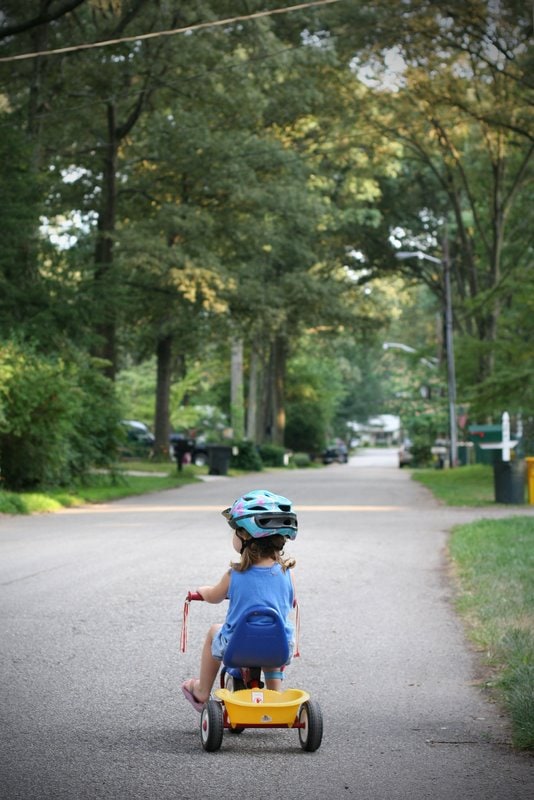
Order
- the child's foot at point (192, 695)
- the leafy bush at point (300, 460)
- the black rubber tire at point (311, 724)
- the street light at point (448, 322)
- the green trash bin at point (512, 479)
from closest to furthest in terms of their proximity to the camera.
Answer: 1. the black rubber tire at point (311, 724)
2. the child's foot at point (192, 695)
3. the green trash bin at point (512, 479)
4. the street light at point (448, 322)
5. the leafy bush at point (300, 460)

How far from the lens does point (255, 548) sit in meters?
6.25

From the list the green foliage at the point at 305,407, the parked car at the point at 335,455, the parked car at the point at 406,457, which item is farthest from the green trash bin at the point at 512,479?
the parked car at the point at 335,455

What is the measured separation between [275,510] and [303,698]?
35.4 inches

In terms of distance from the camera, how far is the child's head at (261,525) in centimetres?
609

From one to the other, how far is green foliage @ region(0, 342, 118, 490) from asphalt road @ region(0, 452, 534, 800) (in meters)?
7.14

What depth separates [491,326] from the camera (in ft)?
135

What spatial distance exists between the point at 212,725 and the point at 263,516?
3.30 ft

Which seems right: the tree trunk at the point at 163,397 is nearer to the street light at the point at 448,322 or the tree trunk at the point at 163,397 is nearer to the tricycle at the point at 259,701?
the street light at the point at 448,322

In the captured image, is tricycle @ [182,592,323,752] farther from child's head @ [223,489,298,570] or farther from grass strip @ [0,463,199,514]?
grass strip @ [0,463,199,514]

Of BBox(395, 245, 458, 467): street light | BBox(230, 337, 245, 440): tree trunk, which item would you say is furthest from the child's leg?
BBox(230, 337, 245, 440): tree trunk

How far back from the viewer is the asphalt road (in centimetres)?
562

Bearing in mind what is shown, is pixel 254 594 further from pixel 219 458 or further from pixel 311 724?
pixel 219 458

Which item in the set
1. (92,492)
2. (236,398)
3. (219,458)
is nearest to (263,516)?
(92,492)

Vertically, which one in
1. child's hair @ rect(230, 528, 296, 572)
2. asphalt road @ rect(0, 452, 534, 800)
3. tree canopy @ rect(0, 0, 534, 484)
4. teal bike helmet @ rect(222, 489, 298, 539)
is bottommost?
asphalt road @ rect(0, 452, 534, 800)
